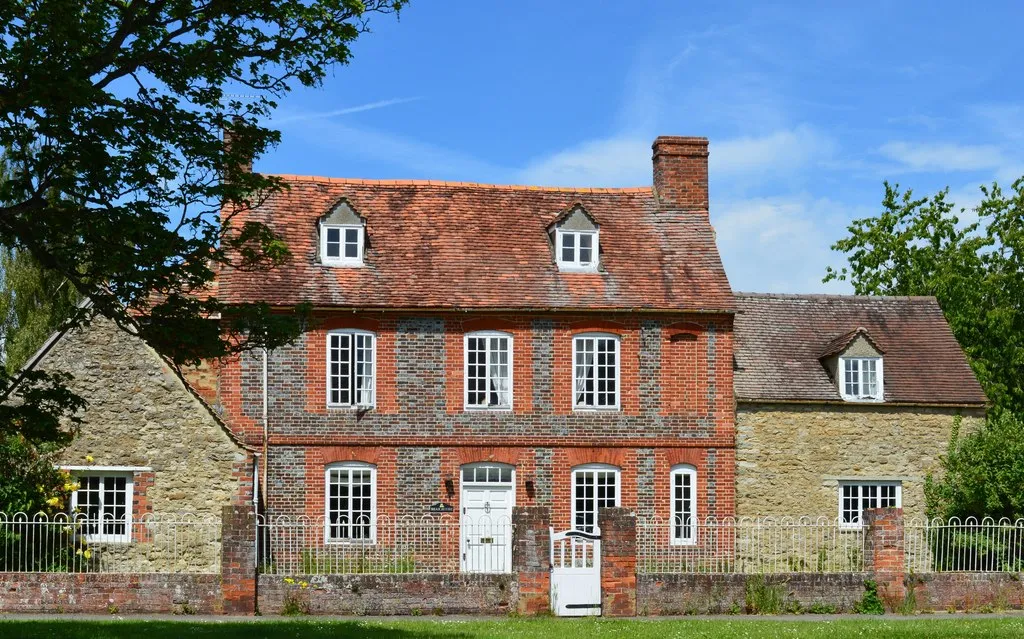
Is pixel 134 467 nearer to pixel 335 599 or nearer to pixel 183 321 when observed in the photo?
pixel 335 599

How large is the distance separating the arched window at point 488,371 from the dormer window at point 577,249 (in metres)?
2.55

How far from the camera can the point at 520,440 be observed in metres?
29.9

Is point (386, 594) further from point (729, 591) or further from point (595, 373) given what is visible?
point (595, 373)

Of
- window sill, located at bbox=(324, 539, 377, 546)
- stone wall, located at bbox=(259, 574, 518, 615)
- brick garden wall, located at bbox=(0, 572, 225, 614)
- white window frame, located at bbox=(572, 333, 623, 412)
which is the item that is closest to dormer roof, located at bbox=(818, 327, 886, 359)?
white window frame, located at bbox=(572, 333, 623, 412)

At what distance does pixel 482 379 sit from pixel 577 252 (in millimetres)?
3877

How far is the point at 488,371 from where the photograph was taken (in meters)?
30.1

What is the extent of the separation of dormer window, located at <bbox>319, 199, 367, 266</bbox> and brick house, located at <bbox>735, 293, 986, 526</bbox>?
367 inches

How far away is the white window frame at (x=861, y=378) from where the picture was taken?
31281 mm

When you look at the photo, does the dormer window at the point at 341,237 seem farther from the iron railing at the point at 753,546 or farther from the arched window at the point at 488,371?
the iron railing at the point at 753,546

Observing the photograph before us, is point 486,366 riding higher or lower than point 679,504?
higher

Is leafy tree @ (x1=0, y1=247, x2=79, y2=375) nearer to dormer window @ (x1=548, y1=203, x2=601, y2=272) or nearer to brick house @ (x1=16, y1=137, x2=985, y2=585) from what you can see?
brick house @ (x1=16, y1=137, x2=985, y2=585)

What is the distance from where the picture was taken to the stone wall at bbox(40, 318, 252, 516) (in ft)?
82.2

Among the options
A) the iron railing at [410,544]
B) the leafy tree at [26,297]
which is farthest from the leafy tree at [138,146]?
the leafy tree at [26,297]

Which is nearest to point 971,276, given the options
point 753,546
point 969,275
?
point 969,275
